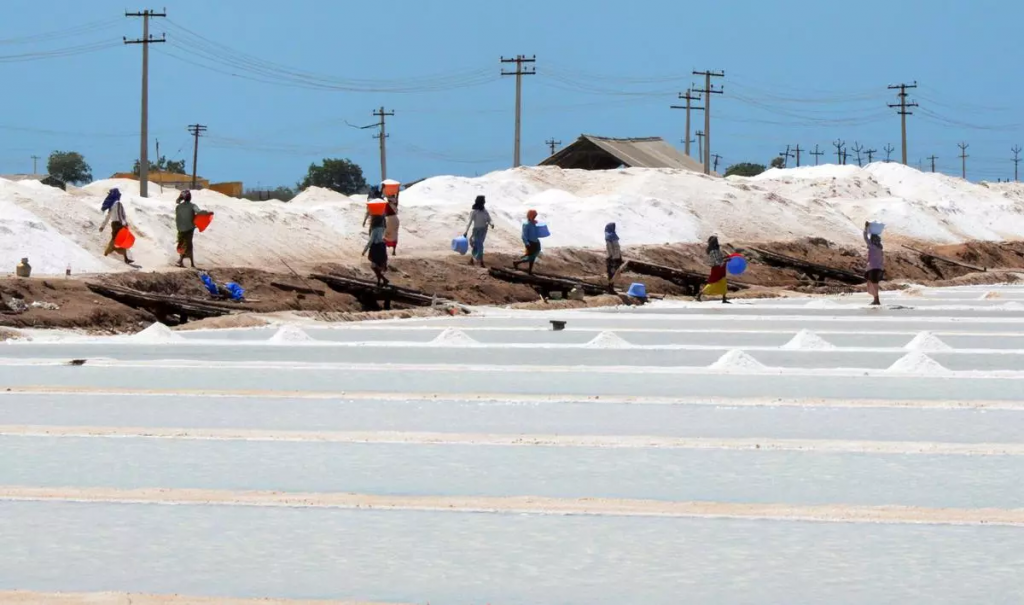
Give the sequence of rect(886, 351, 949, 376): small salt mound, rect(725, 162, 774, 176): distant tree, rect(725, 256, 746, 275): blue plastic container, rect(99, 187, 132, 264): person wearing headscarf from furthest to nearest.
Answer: rect(725, 162, 774, 176): distant tree < rect(725, 256, 746, 275): blue plastic container < rect(99, 187, 132, 264): person wearing headscarf < rect(886, 351, 949, 376): small salt mound

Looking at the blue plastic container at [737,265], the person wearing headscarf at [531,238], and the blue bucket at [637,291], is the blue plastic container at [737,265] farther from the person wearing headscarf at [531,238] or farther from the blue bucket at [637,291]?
the person wearing headscarf at [531,238]

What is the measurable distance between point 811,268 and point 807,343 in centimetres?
2217

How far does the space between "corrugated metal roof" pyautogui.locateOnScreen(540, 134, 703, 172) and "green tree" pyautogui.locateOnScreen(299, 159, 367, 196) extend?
31.7 meters

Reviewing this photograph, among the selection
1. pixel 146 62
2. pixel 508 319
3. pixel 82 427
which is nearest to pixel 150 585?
pixel 82 427

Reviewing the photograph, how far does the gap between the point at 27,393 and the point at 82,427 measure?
6.49ft

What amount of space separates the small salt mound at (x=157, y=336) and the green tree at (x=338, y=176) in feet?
266

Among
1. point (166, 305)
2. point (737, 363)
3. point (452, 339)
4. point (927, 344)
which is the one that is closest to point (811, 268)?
point (166, 305)

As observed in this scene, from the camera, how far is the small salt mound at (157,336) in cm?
1598

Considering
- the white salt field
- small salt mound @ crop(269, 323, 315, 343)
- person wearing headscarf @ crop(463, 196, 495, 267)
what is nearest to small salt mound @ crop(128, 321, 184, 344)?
the white salt field

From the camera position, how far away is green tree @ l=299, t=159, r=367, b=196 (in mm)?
97750

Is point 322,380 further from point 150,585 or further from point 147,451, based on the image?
point 150,585

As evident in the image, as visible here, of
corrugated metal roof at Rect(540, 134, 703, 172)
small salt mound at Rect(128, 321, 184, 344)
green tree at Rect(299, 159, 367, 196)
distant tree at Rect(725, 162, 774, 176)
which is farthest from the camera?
distant tree at Rect(725, 162, 774, 176)

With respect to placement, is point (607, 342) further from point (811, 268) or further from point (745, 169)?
point (745, 169)

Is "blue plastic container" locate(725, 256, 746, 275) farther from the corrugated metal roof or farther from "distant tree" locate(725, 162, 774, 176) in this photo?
"distant tree" locate(725, 162, 774, 176)
